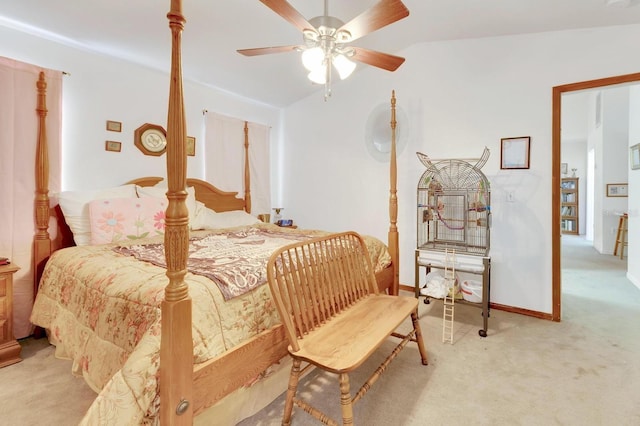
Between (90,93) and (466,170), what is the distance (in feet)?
11.9

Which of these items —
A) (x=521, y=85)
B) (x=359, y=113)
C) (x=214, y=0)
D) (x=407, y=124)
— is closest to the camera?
(x=214, y=0)

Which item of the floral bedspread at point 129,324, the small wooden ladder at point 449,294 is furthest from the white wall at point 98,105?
the small wooden ladder at point 449,294

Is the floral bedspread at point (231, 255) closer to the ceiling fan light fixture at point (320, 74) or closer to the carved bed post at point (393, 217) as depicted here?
the carved bed post at point (393, 217)

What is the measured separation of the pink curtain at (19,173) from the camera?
94.0 inches

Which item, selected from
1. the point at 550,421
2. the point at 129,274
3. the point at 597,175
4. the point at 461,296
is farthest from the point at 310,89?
the point at 597,175

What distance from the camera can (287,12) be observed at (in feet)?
5.68

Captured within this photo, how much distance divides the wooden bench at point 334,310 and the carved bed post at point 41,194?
82.0 inches

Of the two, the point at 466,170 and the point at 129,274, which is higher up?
the point at 466,170

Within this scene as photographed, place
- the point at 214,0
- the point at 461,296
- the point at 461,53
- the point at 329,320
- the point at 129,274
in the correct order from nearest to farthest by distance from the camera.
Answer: the point at 129,274 → the point at 329,320 → the point at 214,0 → the point at 461,296 → the point at 461,53

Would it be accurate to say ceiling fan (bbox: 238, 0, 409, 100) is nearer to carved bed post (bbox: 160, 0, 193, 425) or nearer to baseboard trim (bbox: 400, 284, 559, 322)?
carved bed post (bbox: 160, 0, 193, 425)

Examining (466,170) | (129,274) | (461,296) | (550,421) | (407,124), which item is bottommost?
(550,421)

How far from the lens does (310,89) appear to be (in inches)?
171

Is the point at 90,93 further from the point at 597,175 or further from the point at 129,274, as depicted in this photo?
the point at 597,175

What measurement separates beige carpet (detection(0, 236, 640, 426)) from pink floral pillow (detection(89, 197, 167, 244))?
923mm
